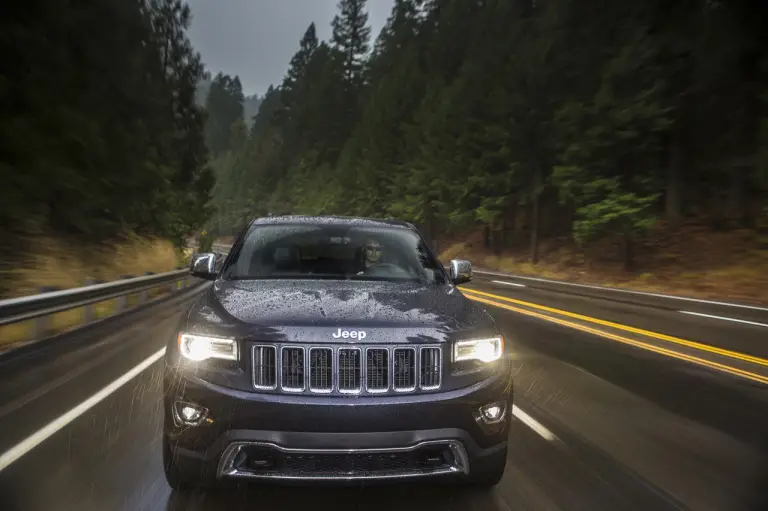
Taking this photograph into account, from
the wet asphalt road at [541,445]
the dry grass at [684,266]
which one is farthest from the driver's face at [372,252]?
the dry grass at [684,266]

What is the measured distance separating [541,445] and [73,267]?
16.9 meters

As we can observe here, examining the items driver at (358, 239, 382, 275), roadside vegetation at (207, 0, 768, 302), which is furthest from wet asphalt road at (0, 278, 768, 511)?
roadside vegetation at (207, 0, 768, 302)

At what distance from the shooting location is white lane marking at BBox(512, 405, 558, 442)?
5.59 metres

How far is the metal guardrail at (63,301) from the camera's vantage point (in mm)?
8938

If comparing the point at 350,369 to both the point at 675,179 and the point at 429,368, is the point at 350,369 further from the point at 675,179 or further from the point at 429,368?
the point at 675,179

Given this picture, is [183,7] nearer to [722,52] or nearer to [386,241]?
[722,52]

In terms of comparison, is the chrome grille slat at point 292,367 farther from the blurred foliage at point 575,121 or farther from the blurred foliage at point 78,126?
the blurred foliage at point 575,121

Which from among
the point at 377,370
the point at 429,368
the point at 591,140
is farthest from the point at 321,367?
the point at 591,140

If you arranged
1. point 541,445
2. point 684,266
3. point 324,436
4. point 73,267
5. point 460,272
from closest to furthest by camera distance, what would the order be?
1. point 324,436
2. point 541,445
3. point 460,272
4. point 73,267
5. point 684,266

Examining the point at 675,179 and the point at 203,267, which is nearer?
the point at 203,267

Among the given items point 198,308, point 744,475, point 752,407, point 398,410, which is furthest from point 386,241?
point 752,407

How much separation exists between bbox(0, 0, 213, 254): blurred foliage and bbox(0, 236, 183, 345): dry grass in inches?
30.7

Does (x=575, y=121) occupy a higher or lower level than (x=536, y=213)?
higher

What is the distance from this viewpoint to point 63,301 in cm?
1064
